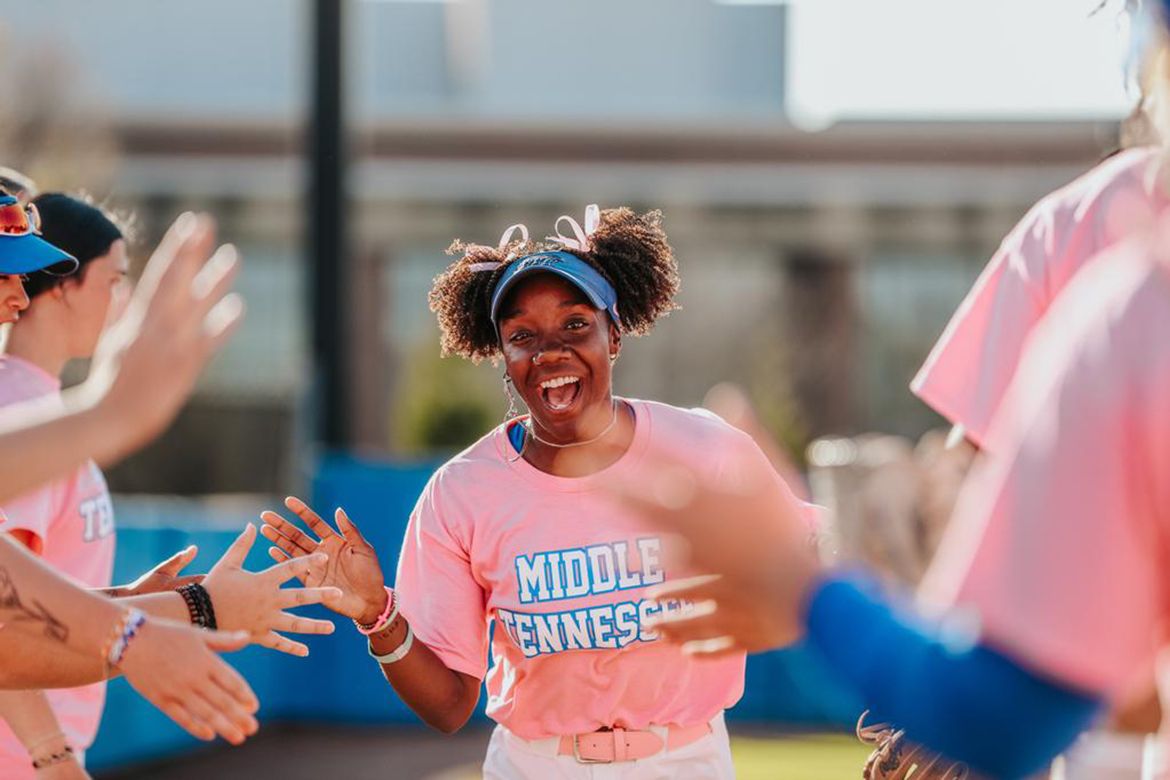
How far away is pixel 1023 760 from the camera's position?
5.58ft

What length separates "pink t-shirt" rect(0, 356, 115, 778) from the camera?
397 cm

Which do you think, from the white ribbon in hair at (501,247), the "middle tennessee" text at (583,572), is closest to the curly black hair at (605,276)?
the white ribbon in hair at (501,247)

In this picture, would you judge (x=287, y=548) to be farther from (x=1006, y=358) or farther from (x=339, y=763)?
(x=339, y=763)

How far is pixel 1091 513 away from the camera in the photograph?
5.30 ft

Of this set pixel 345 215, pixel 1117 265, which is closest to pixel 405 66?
pixel 345 215

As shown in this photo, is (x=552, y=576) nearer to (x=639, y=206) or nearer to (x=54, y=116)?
(x=639, y=206)

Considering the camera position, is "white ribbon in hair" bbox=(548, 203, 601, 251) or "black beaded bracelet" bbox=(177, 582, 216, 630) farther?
"white ribbon in hair" bbox=(548, 203, 601, 251)

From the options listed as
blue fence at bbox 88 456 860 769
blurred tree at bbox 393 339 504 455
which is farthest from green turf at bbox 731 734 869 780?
blurred tree at bbox 393 339 504 455

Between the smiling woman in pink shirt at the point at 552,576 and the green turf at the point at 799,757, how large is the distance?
5782 millimetres

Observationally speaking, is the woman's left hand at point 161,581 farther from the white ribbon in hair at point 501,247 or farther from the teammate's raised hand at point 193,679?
the white ribbon in hair at point 501,247

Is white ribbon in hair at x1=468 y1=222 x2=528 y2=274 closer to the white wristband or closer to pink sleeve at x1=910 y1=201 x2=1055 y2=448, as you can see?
the white wristband

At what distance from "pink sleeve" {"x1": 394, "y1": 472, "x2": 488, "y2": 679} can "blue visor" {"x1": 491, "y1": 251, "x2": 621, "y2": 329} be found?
0.50 m

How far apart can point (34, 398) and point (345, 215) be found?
10069mm

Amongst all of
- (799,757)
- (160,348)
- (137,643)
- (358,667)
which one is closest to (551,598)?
(137,643)
